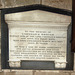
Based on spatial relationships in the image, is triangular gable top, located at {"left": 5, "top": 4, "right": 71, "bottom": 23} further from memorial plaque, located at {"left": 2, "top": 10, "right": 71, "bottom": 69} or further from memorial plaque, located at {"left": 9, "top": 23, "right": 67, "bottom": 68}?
memorial plaque, located at {"left": 9, "top": 23, "right": 67, "bottom": 68}

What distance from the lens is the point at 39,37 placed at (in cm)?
228

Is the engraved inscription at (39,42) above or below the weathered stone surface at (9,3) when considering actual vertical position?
below

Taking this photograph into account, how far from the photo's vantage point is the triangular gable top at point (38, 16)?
226 cm

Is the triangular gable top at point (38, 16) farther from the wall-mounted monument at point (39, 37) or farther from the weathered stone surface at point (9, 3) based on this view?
the weathered stone surface at point (9, 3)

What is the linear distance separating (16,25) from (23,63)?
2.63 feet

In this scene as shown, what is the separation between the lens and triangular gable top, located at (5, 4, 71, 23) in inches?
89.0

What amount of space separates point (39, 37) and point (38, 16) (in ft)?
1.40

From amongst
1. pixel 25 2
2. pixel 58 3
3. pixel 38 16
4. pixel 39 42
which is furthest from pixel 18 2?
pixel 39 42

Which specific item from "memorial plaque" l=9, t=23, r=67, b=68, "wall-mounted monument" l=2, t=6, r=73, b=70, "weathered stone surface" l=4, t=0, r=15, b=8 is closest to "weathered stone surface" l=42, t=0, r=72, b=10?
"wall-mounted monument" l=2, t=6, r=73, b=70

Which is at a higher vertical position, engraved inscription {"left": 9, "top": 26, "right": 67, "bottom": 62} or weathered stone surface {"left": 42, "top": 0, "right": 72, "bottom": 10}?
weathered stone surface {"left": 42, "top": 0, "right": 72, "bottom": 10}

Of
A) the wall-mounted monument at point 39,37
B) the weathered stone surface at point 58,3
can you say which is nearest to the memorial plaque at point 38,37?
the wall-mounted monument at point 39,37

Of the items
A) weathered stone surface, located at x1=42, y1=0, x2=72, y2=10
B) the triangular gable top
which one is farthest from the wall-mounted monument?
weathered stone surface, located at x1=42, y1=0, x2=72, y2=10

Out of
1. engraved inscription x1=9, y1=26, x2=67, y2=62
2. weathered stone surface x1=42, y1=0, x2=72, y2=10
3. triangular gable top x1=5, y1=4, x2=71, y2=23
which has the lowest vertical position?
engraved inscription x1=9, y1=26, x2=67, y2=62

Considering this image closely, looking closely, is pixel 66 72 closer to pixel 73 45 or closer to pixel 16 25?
pixel 73 45
